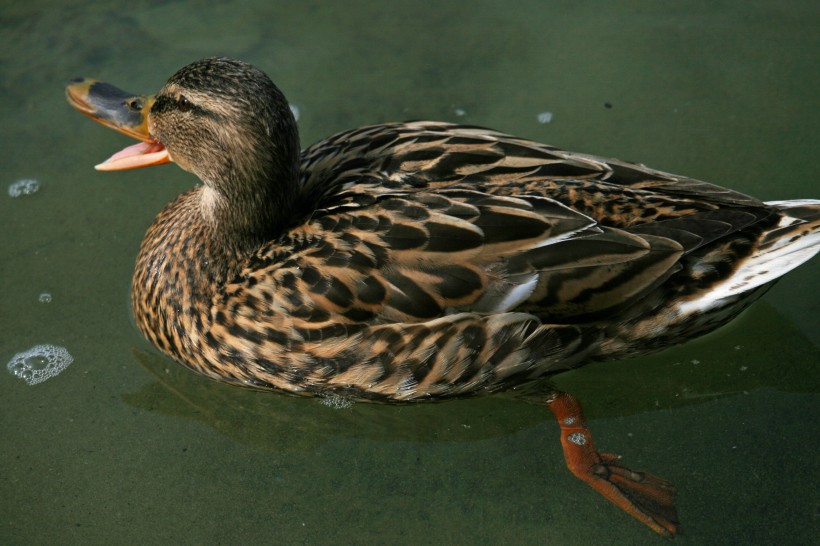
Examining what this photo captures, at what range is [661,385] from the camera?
4.34 metres

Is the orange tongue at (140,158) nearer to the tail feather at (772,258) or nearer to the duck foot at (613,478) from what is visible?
the duck foot at (613,478)

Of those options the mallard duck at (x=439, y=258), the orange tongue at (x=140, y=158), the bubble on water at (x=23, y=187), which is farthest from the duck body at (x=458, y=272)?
the bubble on water at (x=23, y=187)

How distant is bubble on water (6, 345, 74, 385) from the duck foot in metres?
2.34

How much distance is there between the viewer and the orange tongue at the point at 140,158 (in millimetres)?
4258

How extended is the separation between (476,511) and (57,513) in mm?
1792

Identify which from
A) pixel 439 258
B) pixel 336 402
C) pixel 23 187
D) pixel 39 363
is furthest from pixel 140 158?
pixel 439 258

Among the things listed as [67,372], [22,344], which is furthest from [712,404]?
[22,344]

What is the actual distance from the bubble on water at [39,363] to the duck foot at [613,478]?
2336 mm

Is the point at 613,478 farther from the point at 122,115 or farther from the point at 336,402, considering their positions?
the point at 122,115

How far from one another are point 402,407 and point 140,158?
5.45 feet

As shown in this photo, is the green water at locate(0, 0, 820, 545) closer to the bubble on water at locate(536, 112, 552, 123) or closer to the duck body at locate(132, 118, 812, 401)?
the bubble on water at locate(536, 112, 552, 123)

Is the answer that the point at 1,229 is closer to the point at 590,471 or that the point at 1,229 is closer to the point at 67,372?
the point at 67,372

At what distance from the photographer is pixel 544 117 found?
5496mm

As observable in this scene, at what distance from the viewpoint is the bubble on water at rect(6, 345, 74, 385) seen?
4418mm
